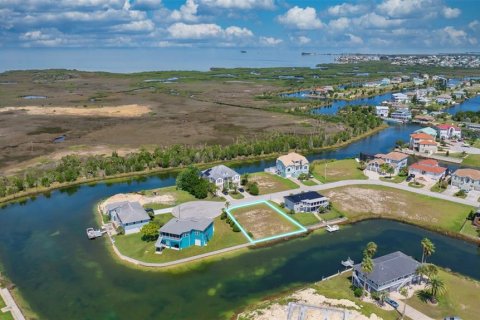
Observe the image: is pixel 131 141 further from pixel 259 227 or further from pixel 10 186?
pixel 259 227

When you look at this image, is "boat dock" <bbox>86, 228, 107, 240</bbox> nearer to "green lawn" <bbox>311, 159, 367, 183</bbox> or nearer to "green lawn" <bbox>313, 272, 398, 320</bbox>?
"green lawn" <bbox>313, 272, 398, 320</bbox>

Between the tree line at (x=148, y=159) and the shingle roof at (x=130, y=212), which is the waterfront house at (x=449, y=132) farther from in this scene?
the shingle roof at (x=130, y=212)

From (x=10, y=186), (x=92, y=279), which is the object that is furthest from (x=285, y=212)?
(x=10, y=186)

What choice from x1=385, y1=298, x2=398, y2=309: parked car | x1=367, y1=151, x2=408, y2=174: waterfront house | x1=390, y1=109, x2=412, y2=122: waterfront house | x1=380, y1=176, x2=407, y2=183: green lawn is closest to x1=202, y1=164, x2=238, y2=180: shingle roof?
x1=367, y1=151, x2=408, y2=174: waterfront house

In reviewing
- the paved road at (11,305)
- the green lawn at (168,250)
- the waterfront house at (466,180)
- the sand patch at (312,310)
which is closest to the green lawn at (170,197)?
the green lawn at (168,250)

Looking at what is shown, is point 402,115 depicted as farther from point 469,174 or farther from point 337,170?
point 469,174

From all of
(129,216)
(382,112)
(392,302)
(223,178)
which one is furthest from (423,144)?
(129,216)
